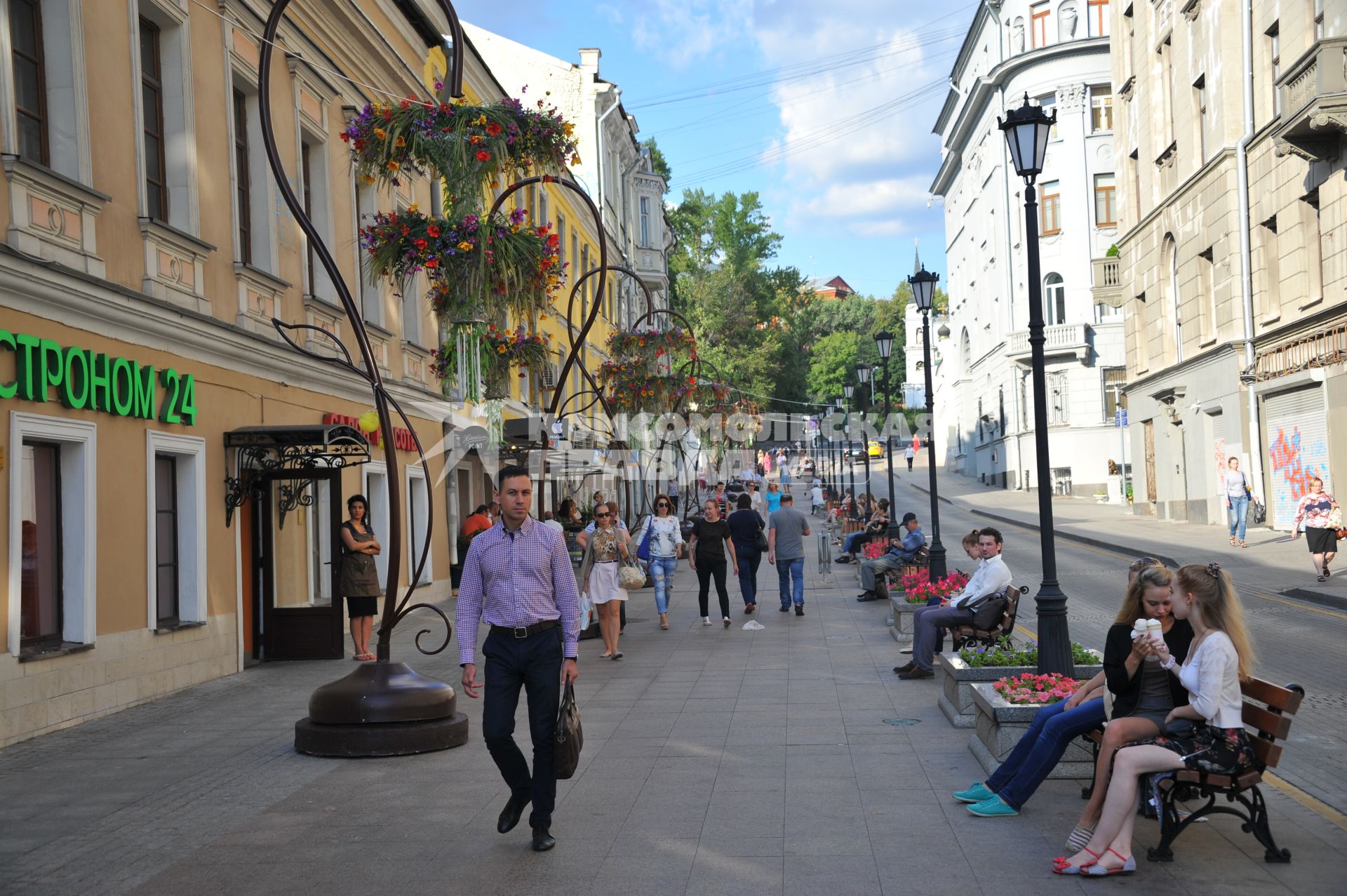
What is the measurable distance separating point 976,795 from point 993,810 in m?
0.26

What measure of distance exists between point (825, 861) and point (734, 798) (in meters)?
1.36

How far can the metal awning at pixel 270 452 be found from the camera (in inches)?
527

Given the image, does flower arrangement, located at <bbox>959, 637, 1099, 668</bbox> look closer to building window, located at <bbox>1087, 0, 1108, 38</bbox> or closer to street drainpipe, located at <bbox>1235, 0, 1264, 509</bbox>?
street drainpipe, located at <bbox>1235, 0, 1264, 509</bbox>

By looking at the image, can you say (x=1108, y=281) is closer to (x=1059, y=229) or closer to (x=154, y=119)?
(x=1059, y=229)

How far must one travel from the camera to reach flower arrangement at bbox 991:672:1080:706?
7461 millimetres

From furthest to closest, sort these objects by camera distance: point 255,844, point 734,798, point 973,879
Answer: point 734,798 → point 255,844 → point 973,879

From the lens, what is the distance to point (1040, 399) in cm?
944

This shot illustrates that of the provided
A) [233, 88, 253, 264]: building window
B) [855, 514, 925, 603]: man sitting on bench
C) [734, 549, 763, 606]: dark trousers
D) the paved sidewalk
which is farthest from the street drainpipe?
[233, 88, 253, 264]: building window

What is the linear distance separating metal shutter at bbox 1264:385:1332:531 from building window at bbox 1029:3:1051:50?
3002cm

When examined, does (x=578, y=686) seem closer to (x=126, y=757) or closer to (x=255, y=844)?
(x=126, y=757)

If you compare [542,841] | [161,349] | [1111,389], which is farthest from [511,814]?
[1111,389]

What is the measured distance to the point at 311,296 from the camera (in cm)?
1612

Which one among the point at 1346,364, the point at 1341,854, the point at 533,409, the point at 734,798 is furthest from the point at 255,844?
the point at 533,409

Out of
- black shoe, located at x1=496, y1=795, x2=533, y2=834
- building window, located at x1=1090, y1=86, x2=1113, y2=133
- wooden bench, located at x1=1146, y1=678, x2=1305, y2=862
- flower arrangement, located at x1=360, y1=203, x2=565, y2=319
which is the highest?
building window, located at x1=1090, y1=86, x2=1113, y2=133
